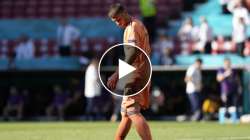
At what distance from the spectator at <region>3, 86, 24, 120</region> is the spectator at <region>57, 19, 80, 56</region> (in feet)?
7.53

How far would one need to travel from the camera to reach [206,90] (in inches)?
1065

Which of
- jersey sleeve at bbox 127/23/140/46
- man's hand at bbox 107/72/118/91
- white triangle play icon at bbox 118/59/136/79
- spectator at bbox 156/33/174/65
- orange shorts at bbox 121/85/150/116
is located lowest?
spectator at bbox 156/33/174/65

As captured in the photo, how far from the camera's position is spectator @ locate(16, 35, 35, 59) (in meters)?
29.4

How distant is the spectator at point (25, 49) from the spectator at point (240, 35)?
7.61 m

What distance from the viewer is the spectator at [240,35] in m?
26.6

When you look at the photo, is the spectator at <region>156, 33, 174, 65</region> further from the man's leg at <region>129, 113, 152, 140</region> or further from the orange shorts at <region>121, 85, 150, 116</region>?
the man's leg at <region>129, 113, 152, 140</region>

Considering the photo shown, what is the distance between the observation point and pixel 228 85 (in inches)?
963

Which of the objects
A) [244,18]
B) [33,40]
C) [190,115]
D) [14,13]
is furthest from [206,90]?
[14,13]

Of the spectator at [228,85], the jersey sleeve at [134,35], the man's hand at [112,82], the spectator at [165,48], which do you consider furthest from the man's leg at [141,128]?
the spectator at [165,48]

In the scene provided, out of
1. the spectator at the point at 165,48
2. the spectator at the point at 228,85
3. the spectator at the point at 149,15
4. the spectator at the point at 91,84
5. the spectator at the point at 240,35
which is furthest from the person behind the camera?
the spectator at the point at 149,15

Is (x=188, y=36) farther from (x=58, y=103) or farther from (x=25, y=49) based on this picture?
(x=25, y=49)

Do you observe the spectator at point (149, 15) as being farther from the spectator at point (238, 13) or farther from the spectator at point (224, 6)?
the spectator at point (238, 13)

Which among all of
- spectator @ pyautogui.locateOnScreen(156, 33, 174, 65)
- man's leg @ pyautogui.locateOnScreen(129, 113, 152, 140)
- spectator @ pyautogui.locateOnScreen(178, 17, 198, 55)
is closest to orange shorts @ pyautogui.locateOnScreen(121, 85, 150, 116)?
man's leg @ pyautogui.locateOnScreen(129, 113, 152, 140)

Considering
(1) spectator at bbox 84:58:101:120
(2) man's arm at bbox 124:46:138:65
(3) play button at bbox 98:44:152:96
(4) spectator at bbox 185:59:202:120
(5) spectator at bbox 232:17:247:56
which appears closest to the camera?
(2) man's arm at bbox 124:46:138:65
